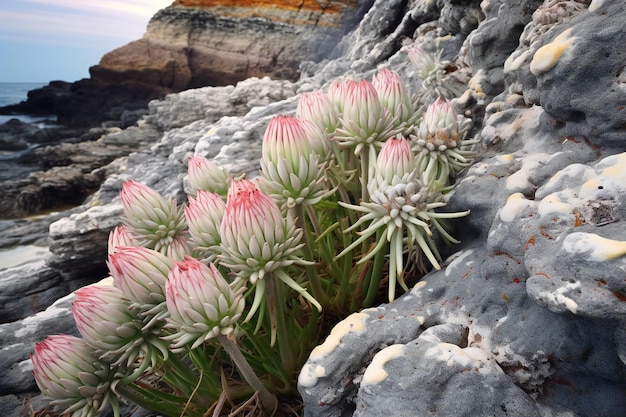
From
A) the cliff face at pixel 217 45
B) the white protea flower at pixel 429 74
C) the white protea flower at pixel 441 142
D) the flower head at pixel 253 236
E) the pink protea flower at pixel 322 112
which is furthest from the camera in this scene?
the cliff face at pixel 217 45

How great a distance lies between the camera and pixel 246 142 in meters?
2.94

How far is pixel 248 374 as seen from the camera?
4.54 ft

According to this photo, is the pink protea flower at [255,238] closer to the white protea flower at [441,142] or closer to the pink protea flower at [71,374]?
the pink protea flower at [71,374]

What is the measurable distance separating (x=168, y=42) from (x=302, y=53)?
435 centimetres

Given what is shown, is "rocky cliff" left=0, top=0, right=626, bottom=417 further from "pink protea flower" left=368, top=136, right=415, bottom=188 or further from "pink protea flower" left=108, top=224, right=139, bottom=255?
"pink protea flower" left=108, top=224, right=139, bottom=255

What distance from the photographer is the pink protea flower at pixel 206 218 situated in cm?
138

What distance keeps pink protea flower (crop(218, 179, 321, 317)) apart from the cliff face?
434 inches

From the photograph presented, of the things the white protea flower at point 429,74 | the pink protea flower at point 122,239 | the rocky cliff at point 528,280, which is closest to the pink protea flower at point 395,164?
the rocky cliff at point 528,280

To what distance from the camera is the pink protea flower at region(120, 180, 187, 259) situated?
5.05 feet

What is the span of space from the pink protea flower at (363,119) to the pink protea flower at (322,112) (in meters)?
0.09

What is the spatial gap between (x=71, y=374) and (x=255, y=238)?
679mm

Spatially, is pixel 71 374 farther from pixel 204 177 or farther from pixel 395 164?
pixel 395 164

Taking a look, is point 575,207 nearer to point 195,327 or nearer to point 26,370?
point 195,327

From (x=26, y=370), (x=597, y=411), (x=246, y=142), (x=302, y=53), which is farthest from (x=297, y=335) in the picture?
(x=302, y=53)
